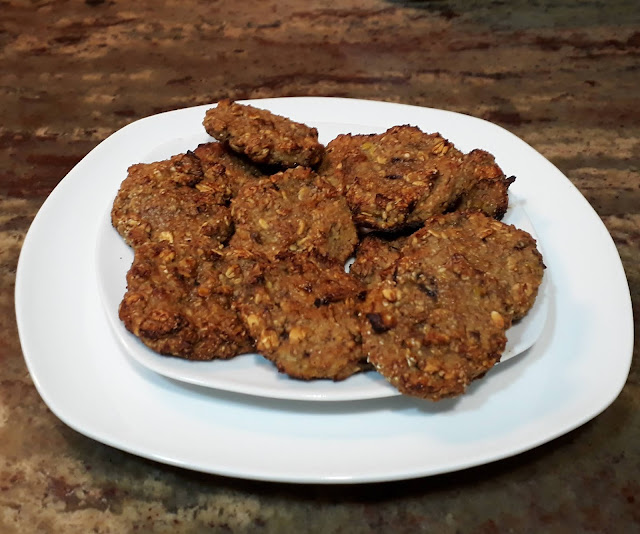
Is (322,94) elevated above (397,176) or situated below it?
below

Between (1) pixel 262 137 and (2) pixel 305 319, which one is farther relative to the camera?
(1) pixel 262 137

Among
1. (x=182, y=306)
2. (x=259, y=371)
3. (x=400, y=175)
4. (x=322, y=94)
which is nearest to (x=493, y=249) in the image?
(x=400, y=175)

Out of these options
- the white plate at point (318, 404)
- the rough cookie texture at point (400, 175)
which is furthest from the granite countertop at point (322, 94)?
the rough cookie texture at point (400, 175)

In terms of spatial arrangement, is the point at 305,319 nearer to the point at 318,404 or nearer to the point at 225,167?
the point at 318,404

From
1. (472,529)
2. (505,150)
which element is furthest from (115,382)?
(505,150)

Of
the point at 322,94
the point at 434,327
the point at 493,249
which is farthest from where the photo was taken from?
the point at 322,94

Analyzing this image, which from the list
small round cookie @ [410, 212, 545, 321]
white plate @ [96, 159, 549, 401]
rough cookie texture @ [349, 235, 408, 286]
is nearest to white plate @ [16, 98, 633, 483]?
white plate @ [96, 159, 549, 401]
